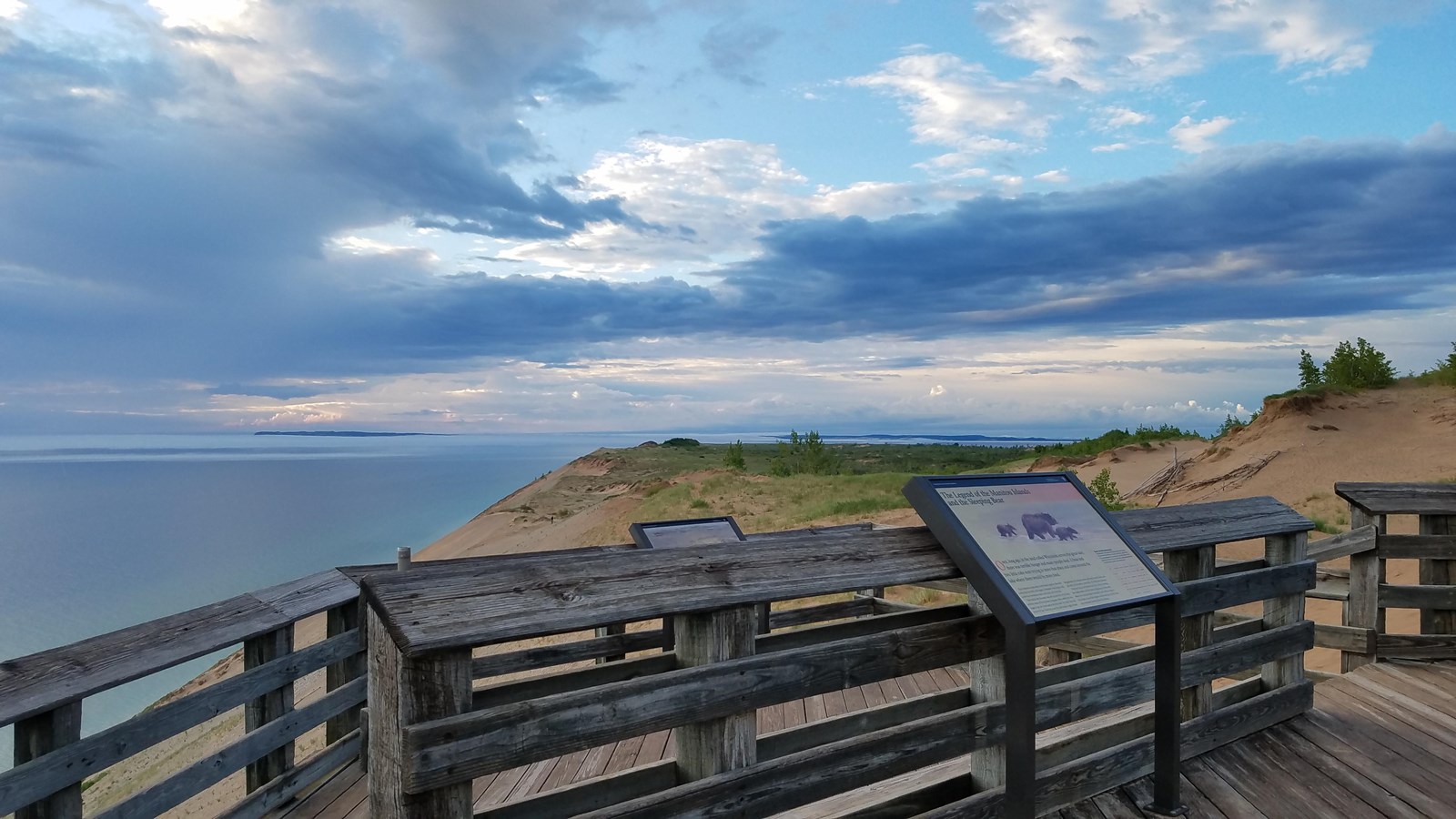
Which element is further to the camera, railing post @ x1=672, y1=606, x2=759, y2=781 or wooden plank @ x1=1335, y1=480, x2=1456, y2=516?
wooden plank @ x1=1335, y1=480, x2=1456, y2=516

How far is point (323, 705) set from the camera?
4703 millimetres

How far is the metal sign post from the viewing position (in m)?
3.10

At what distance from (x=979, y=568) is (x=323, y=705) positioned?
12.1ft

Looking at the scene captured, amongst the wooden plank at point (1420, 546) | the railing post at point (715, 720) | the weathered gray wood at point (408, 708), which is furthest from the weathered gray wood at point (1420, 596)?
the weathered gray wood at point (408, 708)

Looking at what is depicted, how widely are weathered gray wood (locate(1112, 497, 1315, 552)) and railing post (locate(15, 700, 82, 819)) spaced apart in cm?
448

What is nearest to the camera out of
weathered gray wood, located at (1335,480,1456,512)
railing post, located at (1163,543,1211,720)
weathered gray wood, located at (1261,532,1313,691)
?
railing post, located at (1163,543,1211,720)

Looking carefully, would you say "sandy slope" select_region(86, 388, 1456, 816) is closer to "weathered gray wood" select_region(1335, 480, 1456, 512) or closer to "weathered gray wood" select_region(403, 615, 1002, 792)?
"weathered gray wood" select_region(1335, 480, 1456, 512)

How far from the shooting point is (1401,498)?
6516mm

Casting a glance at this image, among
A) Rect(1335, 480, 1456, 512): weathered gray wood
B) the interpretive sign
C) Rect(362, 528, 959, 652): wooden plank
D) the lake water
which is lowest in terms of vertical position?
the lake water

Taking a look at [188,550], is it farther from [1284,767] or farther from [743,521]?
[1284,767]

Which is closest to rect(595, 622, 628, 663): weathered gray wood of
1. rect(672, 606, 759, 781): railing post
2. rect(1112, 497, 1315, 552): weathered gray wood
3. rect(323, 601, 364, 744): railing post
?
rect(323, 601, 364, 744): railing post

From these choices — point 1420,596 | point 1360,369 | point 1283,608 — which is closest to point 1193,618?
point 1283,608

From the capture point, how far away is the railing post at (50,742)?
298cm

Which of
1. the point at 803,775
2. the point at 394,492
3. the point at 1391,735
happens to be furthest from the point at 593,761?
the point at 394,492
